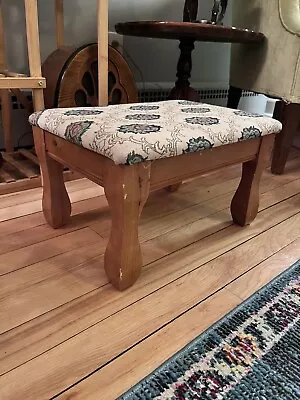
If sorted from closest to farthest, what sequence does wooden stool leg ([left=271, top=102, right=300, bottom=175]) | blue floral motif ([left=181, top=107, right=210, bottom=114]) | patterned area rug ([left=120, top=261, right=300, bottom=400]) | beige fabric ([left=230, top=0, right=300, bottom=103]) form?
patterned area rug ([left=120, top=261, right=300, bottom=400]) < blue floral motif ([left=181, top=107, right=210, bottom=114]) < beige fabric ([left=230, top=0, right=300, bottom=103]) < wooden stool leg ([left=271, top=102, right=300, bottom=175])

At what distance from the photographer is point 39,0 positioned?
1.27 m

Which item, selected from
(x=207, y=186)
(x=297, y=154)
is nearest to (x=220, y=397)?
(x=207, y=186)

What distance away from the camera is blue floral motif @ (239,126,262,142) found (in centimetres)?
72

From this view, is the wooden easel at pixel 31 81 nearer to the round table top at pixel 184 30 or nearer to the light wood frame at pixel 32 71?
the light wood frame at pixel 32 71

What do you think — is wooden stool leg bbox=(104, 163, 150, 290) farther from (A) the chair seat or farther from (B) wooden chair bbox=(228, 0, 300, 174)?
(B) wooden chair bbox=(228, 0, 300, 174)

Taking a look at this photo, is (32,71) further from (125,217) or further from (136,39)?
(136,39)

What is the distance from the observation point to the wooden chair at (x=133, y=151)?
0.58 meters

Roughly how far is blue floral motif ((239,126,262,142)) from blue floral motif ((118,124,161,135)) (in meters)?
0.20

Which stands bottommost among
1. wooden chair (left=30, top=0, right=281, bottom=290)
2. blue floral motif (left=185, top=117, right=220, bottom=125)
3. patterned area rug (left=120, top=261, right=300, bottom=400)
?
patterned area rug (left=120, top=261, right=300, bottom=400)

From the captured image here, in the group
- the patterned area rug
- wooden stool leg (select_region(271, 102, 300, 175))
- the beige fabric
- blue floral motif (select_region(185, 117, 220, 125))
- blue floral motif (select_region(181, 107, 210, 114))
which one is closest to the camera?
the patterned area rug

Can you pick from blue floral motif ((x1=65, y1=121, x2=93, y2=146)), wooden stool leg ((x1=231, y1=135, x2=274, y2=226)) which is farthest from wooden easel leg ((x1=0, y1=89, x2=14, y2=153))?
wooden stool leg ((x1=231, y1=135, x2=274, y2=226))

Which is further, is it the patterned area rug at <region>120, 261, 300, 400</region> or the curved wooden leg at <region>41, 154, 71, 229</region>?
the curved wooden leg at <region>41, 154, 71, 229</region>

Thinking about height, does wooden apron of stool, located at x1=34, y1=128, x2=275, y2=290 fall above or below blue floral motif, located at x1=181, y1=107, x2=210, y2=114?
below

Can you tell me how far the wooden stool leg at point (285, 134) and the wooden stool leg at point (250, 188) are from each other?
0.46m
